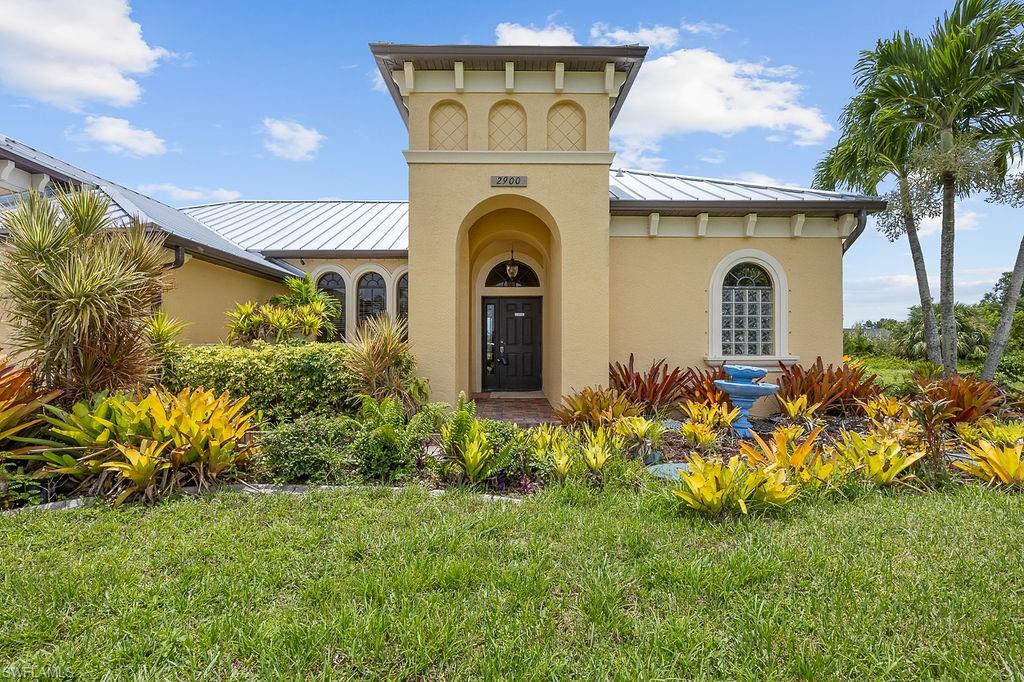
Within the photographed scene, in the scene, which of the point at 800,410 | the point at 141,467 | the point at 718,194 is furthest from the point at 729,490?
the point at 718,194

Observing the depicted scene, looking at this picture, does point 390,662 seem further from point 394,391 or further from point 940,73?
point 940,73

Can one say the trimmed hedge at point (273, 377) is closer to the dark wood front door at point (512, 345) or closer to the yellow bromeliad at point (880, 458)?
the dark wood front door at point (512, 345)

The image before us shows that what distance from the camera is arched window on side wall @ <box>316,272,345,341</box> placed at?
13548 mm

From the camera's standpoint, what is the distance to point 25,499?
4.45 metres

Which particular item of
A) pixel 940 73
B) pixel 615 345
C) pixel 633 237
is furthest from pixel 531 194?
pixel 940 73

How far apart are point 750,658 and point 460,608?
152cm

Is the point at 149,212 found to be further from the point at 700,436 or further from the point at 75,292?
the point at 700,436

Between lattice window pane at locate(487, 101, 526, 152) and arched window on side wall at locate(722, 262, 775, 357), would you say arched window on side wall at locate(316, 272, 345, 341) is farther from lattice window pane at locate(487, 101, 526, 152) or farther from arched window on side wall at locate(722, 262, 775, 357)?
arched window on side wall at locate(722, 262, 775, 357)

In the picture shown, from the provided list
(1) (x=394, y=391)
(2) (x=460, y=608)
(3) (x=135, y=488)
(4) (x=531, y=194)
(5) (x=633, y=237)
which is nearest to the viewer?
(2) (x=460, y=608)

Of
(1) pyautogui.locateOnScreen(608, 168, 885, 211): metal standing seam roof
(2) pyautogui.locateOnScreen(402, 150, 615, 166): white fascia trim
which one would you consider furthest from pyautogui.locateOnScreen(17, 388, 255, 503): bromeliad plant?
(1) pyautogui.locateOnScreen(608, 168, 885, 211): metal standing seam roof

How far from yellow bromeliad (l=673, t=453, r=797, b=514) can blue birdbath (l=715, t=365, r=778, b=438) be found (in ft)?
11.7

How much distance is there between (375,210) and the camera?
17.3m

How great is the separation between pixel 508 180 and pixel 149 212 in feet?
30.3

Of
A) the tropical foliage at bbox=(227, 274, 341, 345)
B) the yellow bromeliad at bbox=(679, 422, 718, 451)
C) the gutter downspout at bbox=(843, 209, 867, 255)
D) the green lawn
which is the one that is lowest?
the green lawn
